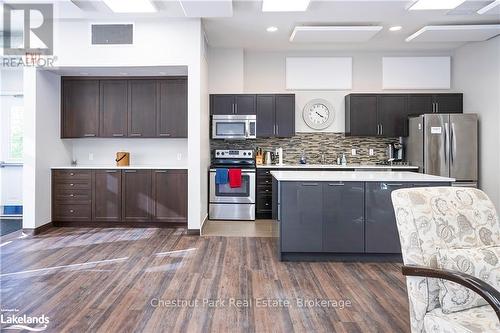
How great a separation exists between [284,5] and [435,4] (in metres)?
1.85

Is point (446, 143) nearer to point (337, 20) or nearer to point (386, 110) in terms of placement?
point (386, 110)

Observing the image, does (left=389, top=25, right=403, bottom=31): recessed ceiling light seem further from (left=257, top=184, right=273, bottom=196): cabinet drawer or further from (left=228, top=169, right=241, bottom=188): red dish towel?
(left=228, top=169, right=241, bottom=188): red dish towel

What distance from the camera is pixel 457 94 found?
5836 mm

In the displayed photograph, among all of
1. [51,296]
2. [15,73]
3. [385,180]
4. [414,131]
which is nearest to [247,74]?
[414,131]

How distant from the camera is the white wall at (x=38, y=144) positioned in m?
4.70

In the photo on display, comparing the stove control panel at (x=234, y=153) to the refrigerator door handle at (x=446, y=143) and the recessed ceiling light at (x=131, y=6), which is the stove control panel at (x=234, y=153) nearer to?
the recessed ceiling light at (x=131, y=6)

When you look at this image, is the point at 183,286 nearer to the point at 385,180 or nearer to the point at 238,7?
the point at 385,180

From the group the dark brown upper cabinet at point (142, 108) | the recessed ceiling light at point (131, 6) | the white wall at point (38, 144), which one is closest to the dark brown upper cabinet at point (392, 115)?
the dark brown upper cabinet at point (142, 108)

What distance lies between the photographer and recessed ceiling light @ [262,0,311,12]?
3898mm

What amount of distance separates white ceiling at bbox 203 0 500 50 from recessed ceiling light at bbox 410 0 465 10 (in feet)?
0.29

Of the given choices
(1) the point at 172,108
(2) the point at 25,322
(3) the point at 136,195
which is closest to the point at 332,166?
(1) the point at 172,108

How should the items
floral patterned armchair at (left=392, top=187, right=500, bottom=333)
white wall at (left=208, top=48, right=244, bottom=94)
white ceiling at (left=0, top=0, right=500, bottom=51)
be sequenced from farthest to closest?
white wall at (left=208, top=48, right=244, bottom=94), white ceiling at (left=0, top=0, right=500, bottom=51), floral patterned armchair at (left=392, top=187, right=500, bottom=333)

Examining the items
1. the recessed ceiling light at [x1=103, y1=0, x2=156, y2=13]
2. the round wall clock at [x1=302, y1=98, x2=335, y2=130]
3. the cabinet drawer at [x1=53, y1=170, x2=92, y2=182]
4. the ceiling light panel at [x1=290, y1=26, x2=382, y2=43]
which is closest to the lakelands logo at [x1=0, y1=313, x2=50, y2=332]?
the cabinet drawer at [x1=53, y1=170, x2=92, y2=182]

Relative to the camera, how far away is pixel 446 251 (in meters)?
1.65
